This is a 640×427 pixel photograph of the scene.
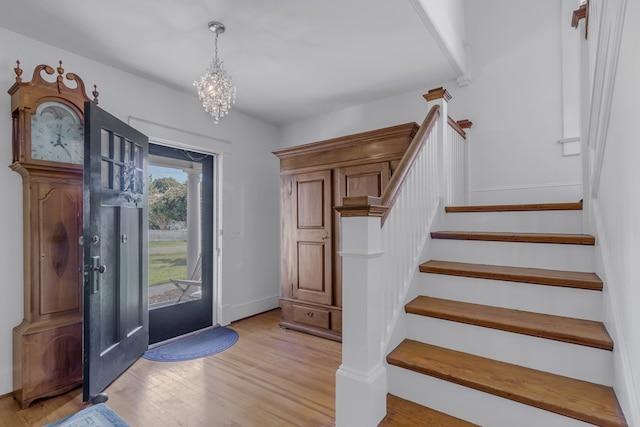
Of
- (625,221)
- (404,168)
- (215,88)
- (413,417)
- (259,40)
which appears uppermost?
(259,40)

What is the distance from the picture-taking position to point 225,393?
219cm

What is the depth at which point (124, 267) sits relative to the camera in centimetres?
254

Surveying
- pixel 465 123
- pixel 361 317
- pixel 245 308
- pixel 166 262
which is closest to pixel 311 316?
pixel 245 308

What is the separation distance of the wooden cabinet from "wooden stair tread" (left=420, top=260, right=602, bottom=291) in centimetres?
120

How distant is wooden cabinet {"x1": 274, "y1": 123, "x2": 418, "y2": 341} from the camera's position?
9.75 ft

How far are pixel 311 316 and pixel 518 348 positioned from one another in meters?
2.22

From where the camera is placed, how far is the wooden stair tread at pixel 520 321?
50.6 inches

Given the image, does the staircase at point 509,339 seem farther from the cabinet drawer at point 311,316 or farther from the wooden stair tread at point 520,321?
the cabinet drawer at point 311,316

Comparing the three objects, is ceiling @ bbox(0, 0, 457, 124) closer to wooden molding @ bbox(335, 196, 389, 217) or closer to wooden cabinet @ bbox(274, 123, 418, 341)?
wooden cabinet @ bbox(274, 123, 418, 341)

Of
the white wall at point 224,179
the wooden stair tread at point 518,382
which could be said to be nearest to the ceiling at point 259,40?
the white wall at point 224,179

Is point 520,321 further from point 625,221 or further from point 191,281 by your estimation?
point 191,281

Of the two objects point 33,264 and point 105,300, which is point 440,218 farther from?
point 33,264

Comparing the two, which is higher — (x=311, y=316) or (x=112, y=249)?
(x=112, y=249)

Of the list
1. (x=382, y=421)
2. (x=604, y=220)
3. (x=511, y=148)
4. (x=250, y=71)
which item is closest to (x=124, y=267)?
(x=250, y=71)
